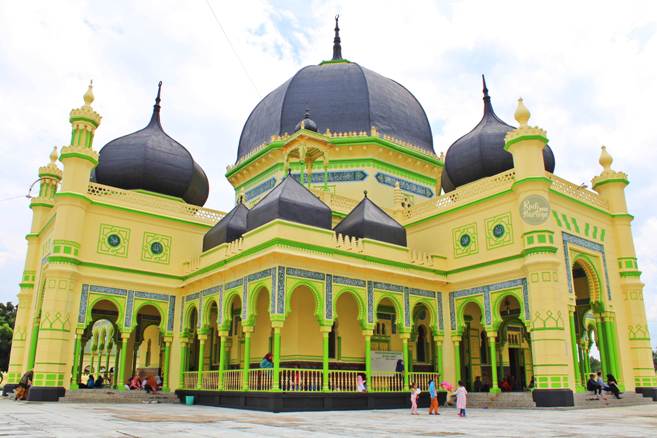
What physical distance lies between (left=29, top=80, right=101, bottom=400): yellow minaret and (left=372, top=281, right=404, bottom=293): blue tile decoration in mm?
9659

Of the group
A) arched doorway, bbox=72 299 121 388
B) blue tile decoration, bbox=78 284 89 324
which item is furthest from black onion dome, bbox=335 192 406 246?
arched doorway, bbox=72 299 121 388

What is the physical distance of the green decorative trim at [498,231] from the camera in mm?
16500

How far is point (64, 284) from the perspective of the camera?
16.7 meters

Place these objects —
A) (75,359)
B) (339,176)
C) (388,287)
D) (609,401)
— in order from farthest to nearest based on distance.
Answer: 1. (339,176)
2. (75,359)
3. (388,287)
4. (609,401)

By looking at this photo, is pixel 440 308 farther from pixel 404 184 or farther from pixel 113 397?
pixel 113 397

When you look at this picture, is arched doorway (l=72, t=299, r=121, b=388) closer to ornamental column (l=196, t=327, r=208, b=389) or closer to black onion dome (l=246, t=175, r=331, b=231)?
ornamental column (l=196, t=327, r=208, b=389)

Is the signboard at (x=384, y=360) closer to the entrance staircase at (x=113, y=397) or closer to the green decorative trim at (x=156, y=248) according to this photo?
the entrance staircase at (x=113, y=397)

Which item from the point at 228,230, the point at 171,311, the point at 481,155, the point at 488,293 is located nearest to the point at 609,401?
the point at 488,293

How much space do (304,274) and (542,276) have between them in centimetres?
684

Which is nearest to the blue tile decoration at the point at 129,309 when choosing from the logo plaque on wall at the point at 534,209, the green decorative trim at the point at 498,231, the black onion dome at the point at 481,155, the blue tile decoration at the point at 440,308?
the blue tile decoration at the point at 440,308

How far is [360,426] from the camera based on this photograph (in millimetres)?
9195

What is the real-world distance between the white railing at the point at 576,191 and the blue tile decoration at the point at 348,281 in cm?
679

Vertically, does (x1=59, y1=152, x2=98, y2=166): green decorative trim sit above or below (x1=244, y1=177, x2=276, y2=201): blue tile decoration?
below

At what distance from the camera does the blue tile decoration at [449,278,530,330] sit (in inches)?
617
